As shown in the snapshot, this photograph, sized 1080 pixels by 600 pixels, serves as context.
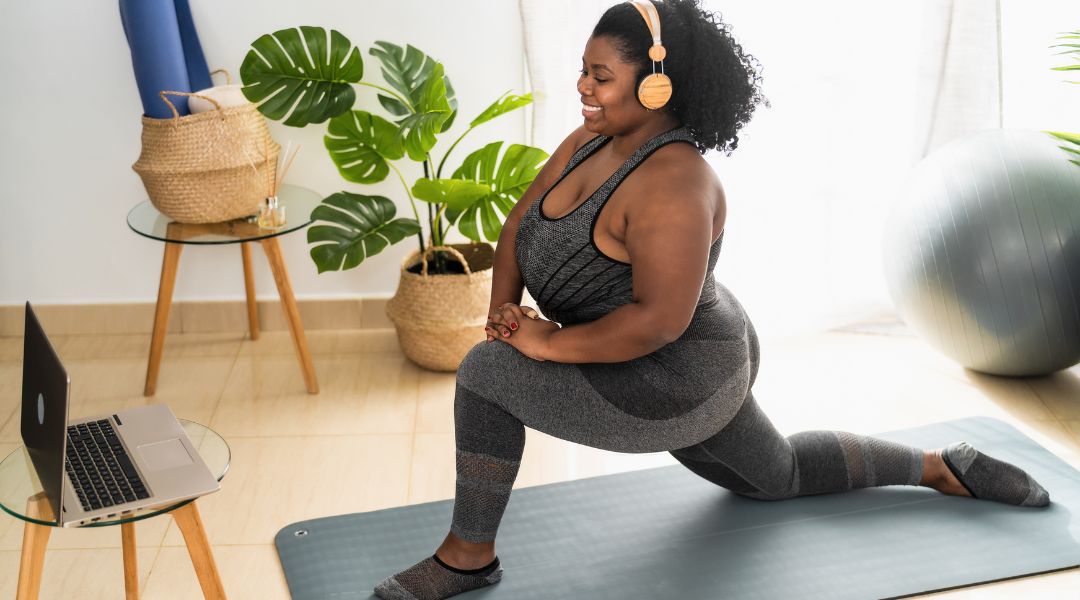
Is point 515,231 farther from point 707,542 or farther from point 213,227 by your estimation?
point 213,227

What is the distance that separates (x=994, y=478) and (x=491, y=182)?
54.6 inches

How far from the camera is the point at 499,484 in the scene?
2016 mm

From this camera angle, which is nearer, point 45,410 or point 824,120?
point 45,410

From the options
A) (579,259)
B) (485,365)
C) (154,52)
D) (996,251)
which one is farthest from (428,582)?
(996,251)

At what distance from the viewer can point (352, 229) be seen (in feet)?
9.57

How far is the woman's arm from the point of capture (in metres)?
2.15

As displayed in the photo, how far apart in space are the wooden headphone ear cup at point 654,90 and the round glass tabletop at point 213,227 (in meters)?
1.20

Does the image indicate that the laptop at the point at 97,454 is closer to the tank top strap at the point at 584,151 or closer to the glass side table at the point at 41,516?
the glass side table at the point at 41,516

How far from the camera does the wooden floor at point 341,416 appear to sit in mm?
2262

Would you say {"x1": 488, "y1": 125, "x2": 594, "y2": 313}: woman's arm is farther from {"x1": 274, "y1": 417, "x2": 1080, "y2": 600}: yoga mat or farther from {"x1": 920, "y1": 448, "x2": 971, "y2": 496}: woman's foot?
{"x1": 920, "y1": 448, "x2": 971, "y2": 496}: woman's foot

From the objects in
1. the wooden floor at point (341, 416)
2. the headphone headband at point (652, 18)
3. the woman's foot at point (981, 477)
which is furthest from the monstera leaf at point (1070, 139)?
the headphone headband at point (652, 18)

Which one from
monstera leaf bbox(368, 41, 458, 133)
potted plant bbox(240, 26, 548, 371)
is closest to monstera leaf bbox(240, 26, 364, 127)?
potted plant bbox(240, 26, 548, 371)

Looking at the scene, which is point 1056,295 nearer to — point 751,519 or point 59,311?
point 751,519

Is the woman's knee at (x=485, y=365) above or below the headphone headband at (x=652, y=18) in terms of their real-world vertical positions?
below
